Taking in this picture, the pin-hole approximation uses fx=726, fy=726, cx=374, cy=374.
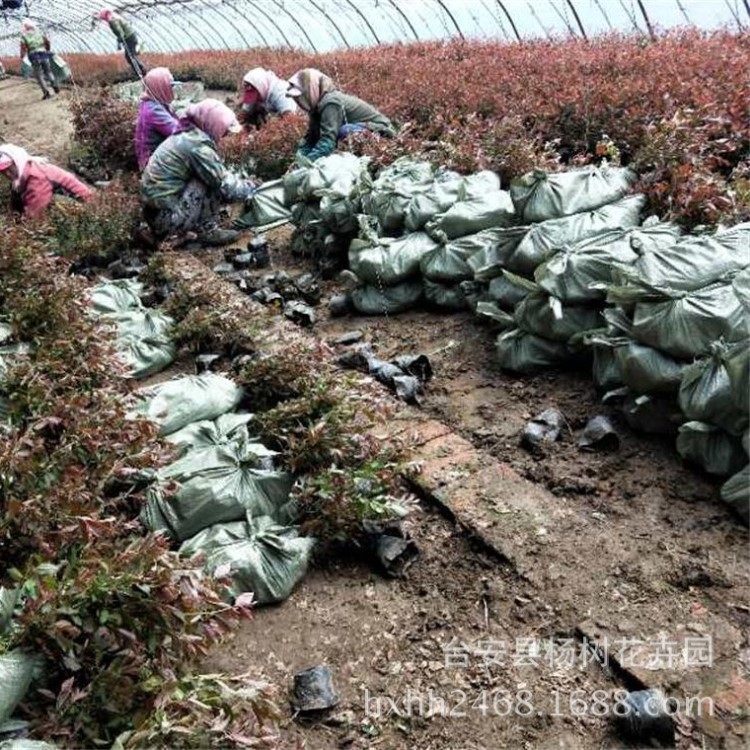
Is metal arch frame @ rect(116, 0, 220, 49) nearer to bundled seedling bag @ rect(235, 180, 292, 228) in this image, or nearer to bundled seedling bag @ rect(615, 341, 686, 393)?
bundled seedling bag @ rect(235, 180, 292, 228)

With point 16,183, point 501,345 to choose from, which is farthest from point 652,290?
point 16,183

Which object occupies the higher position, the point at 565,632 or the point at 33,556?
the point at 33,556

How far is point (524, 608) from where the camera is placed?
257cm

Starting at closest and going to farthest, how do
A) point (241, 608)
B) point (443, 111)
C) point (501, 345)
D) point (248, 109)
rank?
point (241, 608), point (501, 345), point (443, 111), point (248, 109)

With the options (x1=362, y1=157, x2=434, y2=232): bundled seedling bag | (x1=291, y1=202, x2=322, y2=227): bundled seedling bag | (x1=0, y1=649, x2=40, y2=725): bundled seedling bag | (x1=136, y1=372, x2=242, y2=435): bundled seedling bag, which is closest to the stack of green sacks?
(x1=136, y1=372, x2=242, y2=435): bundled seedling bag

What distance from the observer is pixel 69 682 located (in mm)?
1786

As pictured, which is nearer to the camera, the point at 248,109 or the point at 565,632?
the point at 565,632

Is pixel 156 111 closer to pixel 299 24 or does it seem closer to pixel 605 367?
pixel 605 367

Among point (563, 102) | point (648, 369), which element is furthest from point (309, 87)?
point (648, 369)

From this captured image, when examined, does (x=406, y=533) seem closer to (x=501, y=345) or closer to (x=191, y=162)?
(x=501, y=345)

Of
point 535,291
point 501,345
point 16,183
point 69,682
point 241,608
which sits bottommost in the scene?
point 501,345

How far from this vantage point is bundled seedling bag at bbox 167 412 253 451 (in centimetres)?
325

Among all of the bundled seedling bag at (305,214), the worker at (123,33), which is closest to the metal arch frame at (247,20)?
the worker at (123,33)

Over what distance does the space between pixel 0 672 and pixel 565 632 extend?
5.60ft
